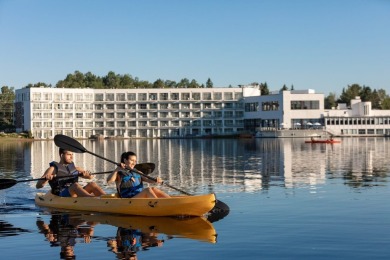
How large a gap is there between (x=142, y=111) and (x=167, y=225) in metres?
150

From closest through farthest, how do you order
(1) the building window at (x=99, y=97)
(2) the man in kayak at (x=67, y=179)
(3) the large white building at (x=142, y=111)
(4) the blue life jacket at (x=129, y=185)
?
(4) the blue life jacket at (x=129, y=185) < (2) the man in kayak at (x=67, y=179) < (3) the large white building at (x=142, y=111) < (1) the building window at (x=99, y=97)

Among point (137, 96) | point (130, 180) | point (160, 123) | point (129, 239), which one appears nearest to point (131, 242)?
point (129, 239)

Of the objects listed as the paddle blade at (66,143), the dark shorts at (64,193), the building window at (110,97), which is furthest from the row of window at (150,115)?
the dark shorts at (64,193)

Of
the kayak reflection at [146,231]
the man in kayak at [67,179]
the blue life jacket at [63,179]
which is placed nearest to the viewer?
the kayak reflection at [146,231]

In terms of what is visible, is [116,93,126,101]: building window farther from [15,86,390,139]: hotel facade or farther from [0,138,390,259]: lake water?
[0,138,390,259]: lake water

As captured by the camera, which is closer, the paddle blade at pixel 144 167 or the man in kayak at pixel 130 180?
the man in kayak at pixel 130 180

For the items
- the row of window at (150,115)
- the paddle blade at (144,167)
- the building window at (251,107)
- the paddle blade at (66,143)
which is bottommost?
the paddle blade at (144,167)

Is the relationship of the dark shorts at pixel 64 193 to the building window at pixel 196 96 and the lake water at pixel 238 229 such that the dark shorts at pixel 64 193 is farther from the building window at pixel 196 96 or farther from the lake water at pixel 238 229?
the building window at pixel 196 96

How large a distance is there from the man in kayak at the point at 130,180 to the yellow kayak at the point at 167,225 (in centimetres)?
89

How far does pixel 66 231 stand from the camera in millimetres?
18578

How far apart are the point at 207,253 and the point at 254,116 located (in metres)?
146

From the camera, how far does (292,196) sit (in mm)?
26562

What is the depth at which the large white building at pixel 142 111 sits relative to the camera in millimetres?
164500

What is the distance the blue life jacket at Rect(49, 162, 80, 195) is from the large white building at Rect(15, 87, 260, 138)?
140089 mm
